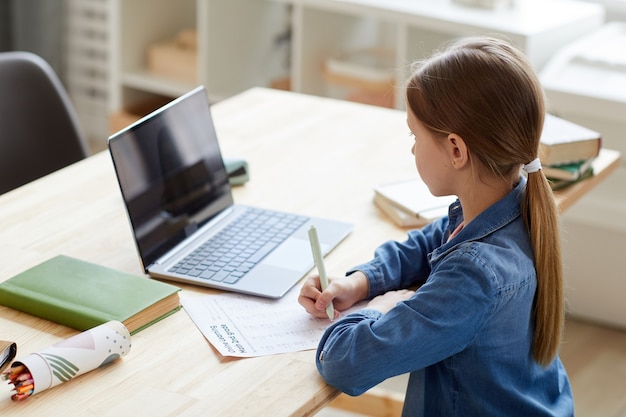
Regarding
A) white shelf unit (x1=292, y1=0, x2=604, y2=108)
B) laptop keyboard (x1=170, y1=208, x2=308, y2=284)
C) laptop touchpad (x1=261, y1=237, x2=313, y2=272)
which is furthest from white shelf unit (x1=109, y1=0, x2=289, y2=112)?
laptop touchpad (x1=261, y1=237, x2=313, y2=272)

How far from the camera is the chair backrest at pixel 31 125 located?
7.33 feet

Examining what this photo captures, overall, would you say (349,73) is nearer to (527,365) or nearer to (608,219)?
(608,219)

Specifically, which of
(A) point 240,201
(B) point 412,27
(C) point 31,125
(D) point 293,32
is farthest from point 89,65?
(A) point 240,201

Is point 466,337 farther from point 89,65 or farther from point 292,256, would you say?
point 89,65

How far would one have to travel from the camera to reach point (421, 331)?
1.28m

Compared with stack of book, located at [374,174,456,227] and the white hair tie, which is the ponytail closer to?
the white hair tie

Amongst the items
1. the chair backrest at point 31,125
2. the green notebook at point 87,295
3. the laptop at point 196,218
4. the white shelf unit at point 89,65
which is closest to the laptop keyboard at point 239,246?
the laptop at point 196,218

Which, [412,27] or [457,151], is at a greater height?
[457,151]

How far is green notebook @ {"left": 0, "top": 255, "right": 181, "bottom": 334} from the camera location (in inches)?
55.4

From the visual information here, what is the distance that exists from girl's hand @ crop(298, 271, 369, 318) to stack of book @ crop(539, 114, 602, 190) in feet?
1.94

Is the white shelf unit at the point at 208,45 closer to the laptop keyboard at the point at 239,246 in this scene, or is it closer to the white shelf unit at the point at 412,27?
the white shelf unit at the point at 412,27

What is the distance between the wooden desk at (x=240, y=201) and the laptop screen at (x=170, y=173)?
0.08 meters

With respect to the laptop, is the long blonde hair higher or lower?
higher

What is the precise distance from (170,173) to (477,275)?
62 cm
